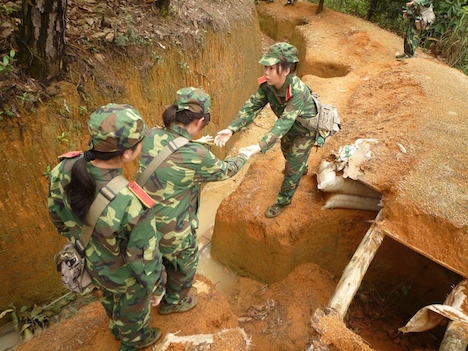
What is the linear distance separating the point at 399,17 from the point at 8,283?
1389 cm

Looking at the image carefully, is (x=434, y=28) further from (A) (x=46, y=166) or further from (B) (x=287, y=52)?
(A) (x=46, y=166)

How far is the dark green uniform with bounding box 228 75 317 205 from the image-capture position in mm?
3463

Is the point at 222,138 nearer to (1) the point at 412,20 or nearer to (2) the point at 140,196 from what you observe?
(2) the point at 140,196

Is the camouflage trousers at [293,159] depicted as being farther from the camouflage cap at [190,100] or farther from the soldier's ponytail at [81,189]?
the soldier's ponytail at [81,189]

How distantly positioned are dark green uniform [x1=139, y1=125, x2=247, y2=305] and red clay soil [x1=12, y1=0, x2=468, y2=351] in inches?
→ 27.9

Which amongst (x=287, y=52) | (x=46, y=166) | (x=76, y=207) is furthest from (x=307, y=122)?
(x=46, y=166)

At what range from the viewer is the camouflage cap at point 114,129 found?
69.4 inches

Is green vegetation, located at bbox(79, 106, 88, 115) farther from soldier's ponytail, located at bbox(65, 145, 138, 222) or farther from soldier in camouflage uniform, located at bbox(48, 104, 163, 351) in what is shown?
soldier's ponytail, located at bbox(65, 145, 138, 222)

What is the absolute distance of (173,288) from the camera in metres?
3.05

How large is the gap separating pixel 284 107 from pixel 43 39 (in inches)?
108

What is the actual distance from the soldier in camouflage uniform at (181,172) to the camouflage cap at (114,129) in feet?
1.80

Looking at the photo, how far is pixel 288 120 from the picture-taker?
11.4ft

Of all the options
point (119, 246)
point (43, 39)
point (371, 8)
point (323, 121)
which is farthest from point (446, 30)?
point (119, 246)

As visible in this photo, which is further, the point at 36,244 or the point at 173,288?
the point at 36,244
